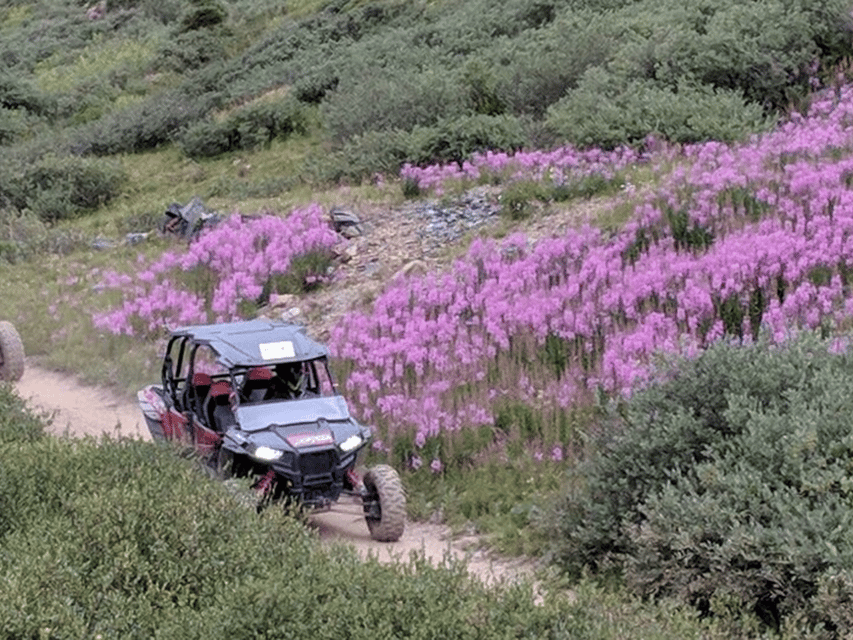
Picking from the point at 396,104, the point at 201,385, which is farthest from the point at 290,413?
the point at 396,104

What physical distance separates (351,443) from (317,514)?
0.89 meters

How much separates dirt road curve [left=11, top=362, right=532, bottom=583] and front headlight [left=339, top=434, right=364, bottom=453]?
0.61m

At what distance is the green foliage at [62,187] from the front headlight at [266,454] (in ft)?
58.6

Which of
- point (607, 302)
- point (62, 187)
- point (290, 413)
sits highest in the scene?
point (290, 413)

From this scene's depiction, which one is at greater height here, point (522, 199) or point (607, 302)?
point (607, 302)

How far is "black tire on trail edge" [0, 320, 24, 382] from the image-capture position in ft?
45.1

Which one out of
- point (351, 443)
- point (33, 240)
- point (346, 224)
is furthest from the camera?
point (33, 240)

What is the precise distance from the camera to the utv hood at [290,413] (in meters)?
8.28

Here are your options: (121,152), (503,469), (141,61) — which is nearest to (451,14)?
(121,152)

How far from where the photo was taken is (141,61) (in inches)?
1694

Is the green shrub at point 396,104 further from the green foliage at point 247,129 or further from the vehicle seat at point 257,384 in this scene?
the vehicle seat at point 257,384

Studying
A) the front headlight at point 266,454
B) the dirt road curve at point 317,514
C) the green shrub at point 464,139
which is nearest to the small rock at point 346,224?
the green shrub at point 464,139

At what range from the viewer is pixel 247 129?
87.7 feet

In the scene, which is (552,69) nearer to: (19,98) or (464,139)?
(464,139)
